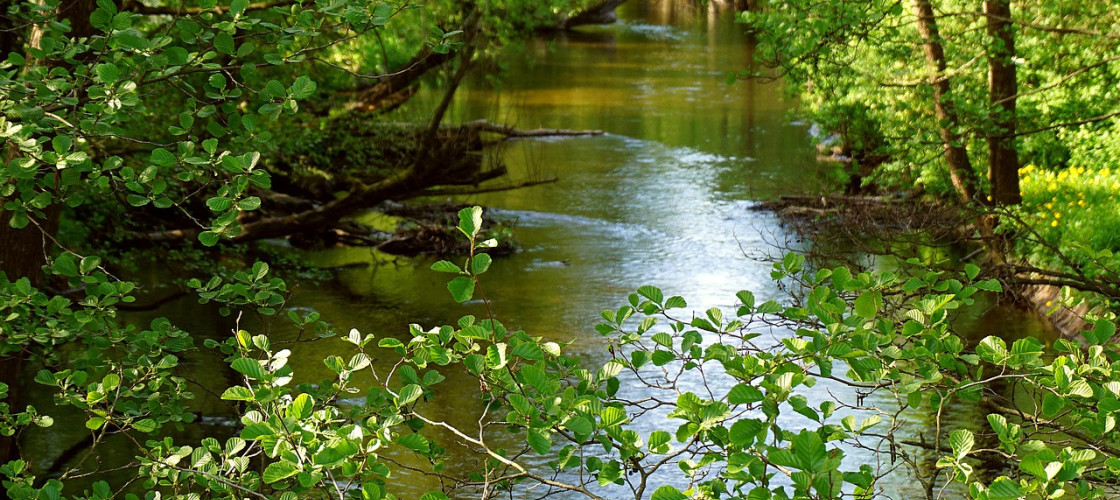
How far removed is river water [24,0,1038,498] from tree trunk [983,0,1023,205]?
136cm

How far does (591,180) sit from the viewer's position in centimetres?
1828

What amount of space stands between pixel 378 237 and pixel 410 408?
11420mm

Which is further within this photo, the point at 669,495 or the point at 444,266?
the point at 444,266

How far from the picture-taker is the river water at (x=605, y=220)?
1149cm

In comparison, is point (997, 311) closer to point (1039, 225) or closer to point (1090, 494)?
point (1039, 225)

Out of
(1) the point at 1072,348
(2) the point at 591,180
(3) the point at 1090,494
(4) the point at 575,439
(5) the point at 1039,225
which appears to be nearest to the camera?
(3) the point at 1090,494

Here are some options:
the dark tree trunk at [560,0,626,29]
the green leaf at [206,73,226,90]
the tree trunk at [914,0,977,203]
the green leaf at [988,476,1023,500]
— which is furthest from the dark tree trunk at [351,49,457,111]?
the dark tree trunk at [560,0,626,29]

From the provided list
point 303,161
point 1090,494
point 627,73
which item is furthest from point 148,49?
point 627,73

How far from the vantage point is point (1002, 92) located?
10656 millimetres

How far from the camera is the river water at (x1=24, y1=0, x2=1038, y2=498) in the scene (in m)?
11.5

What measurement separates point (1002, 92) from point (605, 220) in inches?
253

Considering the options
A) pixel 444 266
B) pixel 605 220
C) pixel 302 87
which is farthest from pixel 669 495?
pixel 605 220

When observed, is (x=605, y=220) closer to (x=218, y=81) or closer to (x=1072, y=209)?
(x=1072, y=209)

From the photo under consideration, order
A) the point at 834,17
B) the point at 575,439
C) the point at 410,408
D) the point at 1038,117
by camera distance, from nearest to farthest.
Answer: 1. the point at 575,439
2. the point at 410,408
3. the point at 834,17
4. the point at 1038,117
